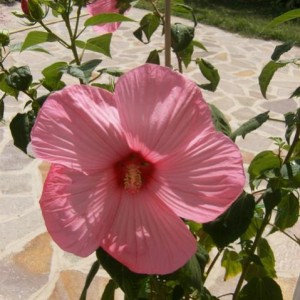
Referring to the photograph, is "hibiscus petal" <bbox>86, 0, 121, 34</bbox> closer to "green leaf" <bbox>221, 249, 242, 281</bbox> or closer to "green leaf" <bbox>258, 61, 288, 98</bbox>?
"green leaf" <bbox>258, 61, 288, 98</bbox>

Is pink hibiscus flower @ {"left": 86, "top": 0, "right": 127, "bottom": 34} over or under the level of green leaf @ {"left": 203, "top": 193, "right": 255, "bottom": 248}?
over

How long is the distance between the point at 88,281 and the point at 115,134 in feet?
0.95

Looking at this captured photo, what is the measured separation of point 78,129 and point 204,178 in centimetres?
12

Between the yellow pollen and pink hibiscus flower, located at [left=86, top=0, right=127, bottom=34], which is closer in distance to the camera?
the yellow pollen

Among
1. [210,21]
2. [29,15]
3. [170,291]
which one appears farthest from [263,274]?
[210,21]

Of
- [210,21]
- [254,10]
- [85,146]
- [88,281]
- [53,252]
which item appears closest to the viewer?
[85,146]

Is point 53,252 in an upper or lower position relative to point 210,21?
upper

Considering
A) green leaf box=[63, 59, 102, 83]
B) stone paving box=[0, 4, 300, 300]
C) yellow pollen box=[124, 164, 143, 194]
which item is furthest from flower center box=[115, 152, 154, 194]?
stone paving box=[0, 4, 300, 300]

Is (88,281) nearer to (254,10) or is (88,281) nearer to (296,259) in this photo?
(296,259)

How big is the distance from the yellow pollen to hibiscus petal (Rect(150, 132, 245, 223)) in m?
0.03

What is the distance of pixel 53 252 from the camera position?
201cm

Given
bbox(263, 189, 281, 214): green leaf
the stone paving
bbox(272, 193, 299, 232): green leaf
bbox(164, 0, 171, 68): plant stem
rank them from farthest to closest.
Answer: the stone paving < bbox(272, 193, 299, 232): green leaf < bbox(263, 189, 281, 214): green leaf < bbox(164, 0, 171, 68): plant stem

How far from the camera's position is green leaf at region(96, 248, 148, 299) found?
0.53 meters

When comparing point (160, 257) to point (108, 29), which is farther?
point (108, 29)
